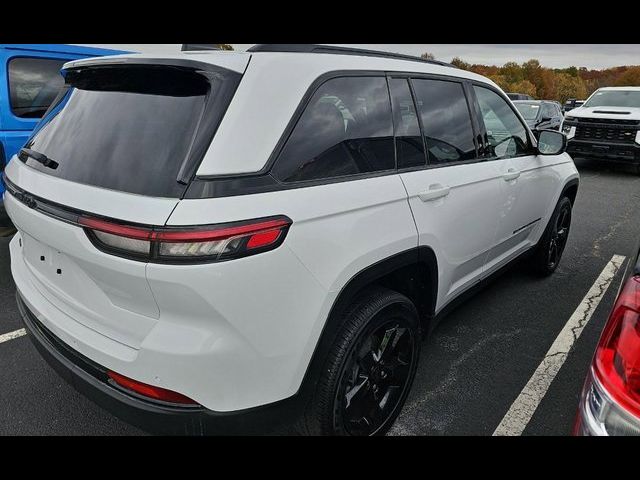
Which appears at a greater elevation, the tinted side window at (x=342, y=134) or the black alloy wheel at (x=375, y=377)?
the tinted side window at (x=342, y=134)

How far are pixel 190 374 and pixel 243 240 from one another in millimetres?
496

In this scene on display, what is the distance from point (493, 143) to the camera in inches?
127

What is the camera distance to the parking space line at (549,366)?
2.53 metres

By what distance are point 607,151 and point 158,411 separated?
1212cm

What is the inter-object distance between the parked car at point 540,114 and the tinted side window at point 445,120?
10868 mm

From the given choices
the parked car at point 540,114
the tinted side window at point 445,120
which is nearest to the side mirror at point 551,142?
the tinted side window at point 445,120

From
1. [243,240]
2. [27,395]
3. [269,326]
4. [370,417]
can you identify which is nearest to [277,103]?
[243,240]

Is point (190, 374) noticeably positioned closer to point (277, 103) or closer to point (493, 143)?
point (277, 103)

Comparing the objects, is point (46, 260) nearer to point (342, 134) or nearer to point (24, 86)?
point (342, 134)

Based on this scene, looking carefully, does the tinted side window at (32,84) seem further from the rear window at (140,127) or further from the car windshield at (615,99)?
the car windshield at (615,99)

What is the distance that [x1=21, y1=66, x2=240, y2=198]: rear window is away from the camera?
5.35 feet

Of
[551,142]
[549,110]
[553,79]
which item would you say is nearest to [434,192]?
[551,142]

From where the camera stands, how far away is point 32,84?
484cm

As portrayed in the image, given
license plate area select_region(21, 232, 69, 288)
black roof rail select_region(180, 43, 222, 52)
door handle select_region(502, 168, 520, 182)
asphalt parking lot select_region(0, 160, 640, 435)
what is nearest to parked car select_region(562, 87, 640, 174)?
asphalt parking lot select_region(0, 160, 640, 435)
